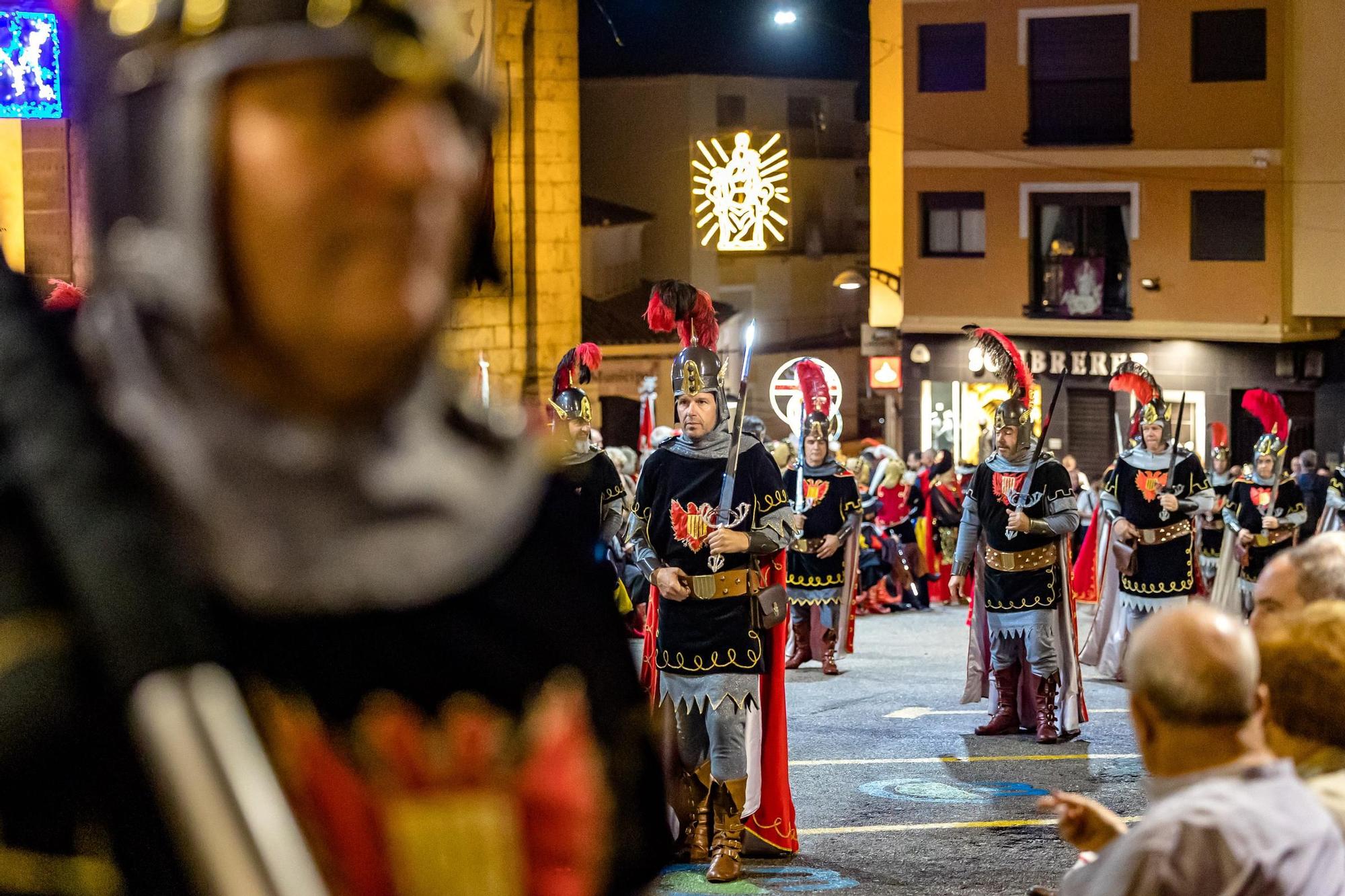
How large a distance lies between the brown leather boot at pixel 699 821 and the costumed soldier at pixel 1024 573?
3302 mm

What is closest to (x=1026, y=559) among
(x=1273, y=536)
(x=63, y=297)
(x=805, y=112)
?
(x=1273, y=536)

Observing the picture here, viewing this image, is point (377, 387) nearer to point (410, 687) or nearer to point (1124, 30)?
point (410, 687)

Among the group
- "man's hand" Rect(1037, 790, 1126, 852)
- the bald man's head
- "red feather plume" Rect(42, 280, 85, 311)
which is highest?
"red feather plume" Rect(42, 280, 85, 311)

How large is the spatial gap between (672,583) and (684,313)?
1259mm

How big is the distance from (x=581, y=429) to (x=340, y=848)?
27.8 feet

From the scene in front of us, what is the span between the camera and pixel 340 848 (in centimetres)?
135

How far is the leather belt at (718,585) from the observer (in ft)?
24.6

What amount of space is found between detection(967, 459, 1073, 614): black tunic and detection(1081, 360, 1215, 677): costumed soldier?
173 cm

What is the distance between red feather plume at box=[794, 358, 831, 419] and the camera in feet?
46.0

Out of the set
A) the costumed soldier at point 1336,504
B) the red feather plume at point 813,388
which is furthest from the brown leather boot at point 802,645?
the costumed soldier at point 1336,504

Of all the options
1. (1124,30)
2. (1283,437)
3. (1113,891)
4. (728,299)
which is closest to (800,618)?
(1283,437)

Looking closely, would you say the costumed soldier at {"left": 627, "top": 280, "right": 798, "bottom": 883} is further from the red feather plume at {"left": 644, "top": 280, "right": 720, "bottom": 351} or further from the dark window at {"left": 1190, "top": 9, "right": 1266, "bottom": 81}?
the dark window at {"left": 1190, "top": 9, "right": 1266, "bottom": 81}

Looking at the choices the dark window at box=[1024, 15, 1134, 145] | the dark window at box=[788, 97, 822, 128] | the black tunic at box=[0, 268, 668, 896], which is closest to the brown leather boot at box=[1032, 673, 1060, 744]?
the black tunic at box=[0, 268, 668, 896]

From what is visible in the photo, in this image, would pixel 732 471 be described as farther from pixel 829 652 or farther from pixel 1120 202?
pixel 1120 202
